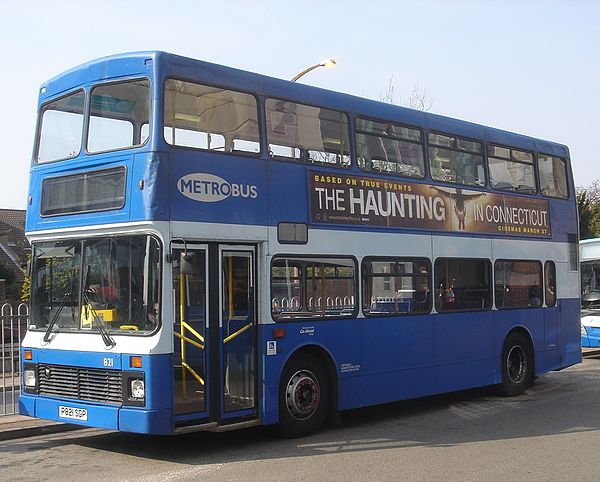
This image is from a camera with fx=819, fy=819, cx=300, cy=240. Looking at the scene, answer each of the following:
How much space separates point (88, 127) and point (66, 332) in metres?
2.36

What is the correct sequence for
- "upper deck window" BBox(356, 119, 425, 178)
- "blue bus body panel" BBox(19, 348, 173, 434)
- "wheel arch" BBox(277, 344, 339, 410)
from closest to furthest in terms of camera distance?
1. "blue bus body panel" BBox(19, 348, 173, 434)
2. "wheel arch" BBox(277, 344, 339, 410)
3. "upper deck window" BBox(356, 119, 425, 178)

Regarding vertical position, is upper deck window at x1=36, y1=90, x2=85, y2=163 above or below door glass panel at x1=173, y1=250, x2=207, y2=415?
above

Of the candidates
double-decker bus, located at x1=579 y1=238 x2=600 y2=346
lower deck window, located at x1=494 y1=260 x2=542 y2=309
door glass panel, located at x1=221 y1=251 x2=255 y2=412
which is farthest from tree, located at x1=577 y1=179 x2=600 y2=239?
door glass panel, located at x1=221 y1=251 x2=255 y2=412

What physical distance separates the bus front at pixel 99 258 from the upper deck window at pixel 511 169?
696cm

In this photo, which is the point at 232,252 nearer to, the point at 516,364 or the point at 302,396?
the point at 302,396

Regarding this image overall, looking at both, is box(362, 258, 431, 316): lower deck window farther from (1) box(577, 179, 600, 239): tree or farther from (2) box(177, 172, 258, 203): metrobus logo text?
(1) box(577, 179, 600, 239): tree

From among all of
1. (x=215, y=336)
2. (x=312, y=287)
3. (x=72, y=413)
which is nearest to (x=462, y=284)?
(x=312, y=287)

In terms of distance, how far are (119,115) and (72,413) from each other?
337 centimetres

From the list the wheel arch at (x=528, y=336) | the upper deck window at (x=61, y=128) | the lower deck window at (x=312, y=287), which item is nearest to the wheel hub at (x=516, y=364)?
the wheel arch at (x=528, y=336)

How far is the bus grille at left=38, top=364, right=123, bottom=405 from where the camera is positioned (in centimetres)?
880

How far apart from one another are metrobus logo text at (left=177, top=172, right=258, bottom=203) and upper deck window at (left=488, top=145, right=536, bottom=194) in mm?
5659

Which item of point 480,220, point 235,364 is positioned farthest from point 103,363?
point 480,220

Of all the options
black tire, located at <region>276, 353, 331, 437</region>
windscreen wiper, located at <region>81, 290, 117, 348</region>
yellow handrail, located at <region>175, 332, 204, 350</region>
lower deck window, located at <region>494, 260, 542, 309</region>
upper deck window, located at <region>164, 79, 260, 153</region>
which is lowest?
black tire, located at <region>276, 353, 331, 437</region>

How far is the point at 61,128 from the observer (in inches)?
389
